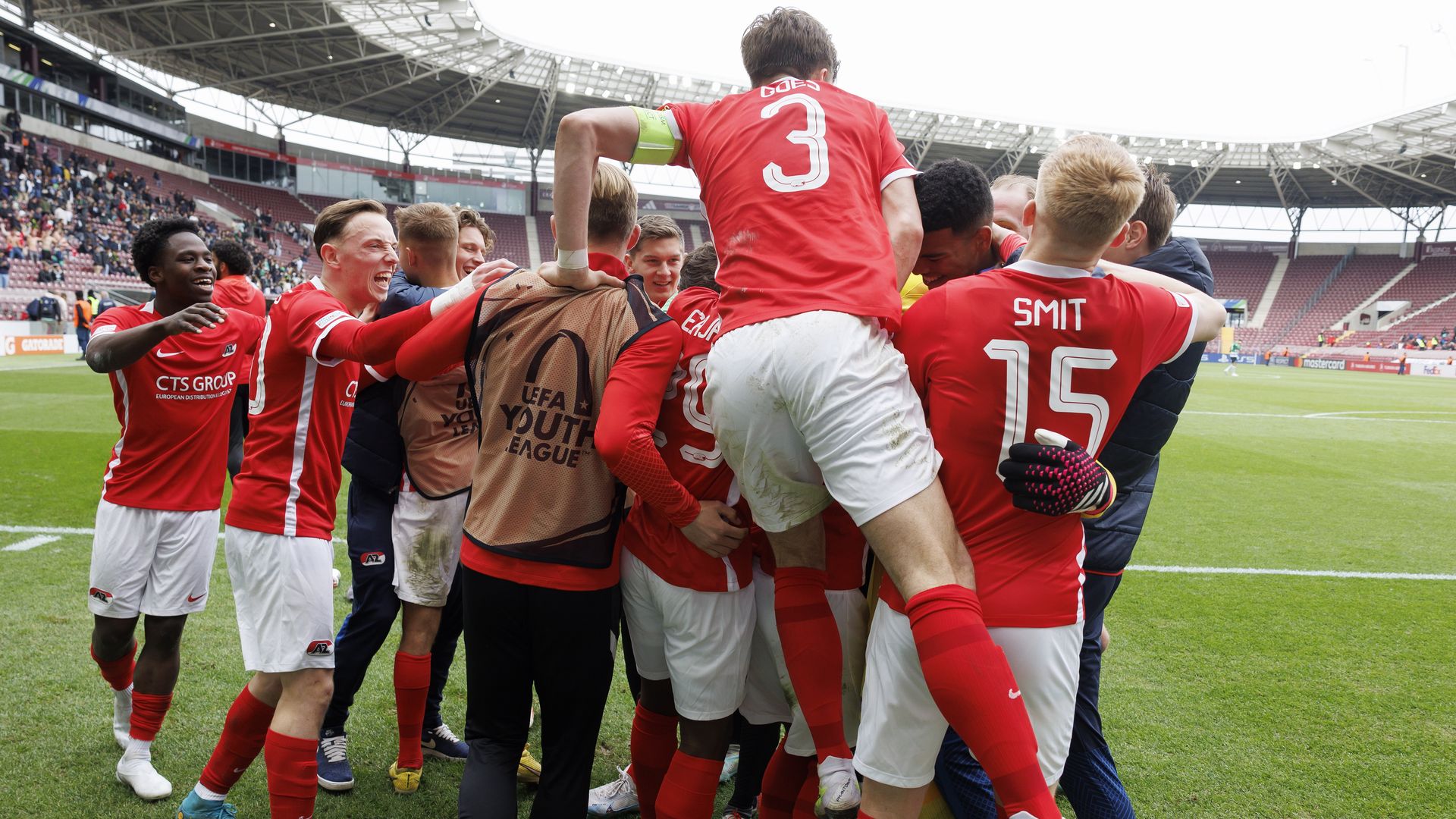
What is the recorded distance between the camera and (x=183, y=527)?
3486 millimetres

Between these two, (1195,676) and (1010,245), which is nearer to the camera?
(1010,245)

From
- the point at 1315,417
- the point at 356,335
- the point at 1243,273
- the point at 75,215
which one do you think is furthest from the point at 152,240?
the point at 1243,273

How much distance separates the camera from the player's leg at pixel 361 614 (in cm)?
339

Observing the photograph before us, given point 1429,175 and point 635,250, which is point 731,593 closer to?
point 635,250

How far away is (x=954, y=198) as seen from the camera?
8.11 ft

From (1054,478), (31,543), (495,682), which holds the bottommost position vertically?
(31,543)

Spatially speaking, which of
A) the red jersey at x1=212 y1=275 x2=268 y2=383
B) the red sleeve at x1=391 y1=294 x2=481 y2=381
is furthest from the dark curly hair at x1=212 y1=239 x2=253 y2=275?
the red sleeve at x1=391 y1=294 x2=481 y2=381

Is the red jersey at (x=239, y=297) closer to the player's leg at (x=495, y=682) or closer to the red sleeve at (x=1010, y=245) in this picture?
the player's leg at (x=495, y=682)

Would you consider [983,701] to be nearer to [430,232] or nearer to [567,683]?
[567,683]

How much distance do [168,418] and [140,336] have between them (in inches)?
16.9

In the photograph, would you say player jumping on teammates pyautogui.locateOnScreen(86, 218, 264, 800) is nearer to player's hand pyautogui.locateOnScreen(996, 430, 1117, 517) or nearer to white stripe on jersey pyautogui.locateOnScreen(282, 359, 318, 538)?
white stripe on jersey pyautogui.locateOnScreen(282, 359, 318, 538)

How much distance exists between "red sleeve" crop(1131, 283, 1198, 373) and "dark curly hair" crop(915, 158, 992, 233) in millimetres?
534

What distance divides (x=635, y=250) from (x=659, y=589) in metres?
1.81

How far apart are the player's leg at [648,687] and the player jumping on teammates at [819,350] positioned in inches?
18.2
